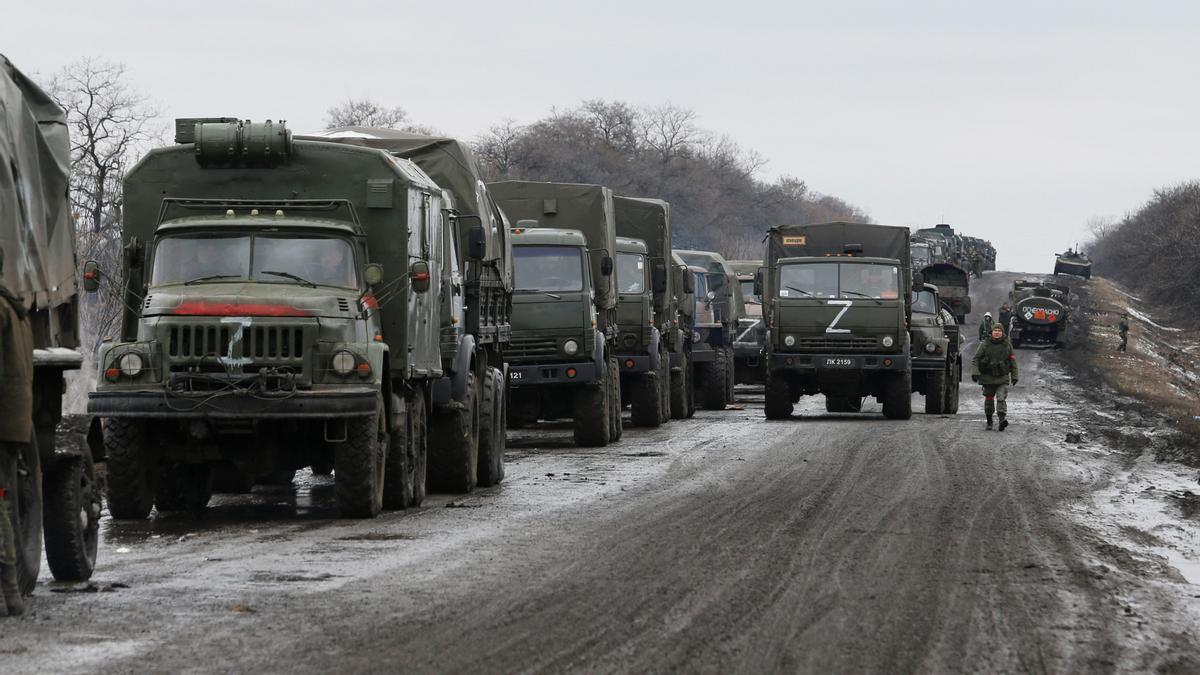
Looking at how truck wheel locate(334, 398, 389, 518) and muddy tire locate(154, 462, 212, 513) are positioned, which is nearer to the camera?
truck wheel locate(334, 398, 389, 518)

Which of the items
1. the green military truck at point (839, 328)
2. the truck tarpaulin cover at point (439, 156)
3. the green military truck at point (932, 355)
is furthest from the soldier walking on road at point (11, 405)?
the green military truck at point (932, 355)

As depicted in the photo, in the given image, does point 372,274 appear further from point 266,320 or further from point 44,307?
point 44,307

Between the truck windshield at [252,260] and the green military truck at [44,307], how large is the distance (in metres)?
3.05

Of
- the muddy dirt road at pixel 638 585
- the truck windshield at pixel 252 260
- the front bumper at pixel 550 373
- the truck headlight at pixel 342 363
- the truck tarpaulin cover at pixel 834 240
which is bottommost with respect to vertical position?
the muddy dirt road at pixel 638 585

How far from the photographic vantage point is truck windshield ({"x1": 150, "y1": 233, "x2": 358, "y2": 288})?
13617 millimetres

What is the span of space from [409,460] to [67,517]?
5.30 m

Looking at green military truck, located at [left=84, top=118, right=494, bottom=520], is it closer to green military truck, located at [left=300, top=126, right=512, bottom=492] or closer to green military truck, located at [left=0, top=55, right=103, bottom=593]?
green military truck, located at [left=300, top=126, right=512, bottom=492]

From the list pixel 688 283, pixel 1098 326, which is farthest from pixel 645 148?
pixel 688 283

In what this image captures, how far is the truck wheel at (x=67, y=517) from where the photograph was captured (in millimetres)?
9734

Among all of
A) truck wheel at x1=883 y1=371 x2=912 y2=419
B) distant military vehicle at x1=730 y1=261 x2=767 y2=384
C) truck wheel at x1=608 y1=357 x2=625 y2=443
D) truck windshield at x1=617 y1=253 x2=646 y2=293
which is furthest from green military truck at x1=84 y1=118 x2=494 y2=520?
distant military vehicle at x1=730 y1=261 x2=767 y2=384

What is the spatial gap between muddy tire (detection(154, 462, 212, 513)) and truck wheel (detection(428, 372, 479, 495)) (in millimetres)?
2553

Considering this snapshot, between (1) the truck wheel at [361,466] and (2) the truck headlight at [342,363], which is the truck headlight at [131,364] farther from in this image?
(1) the truck wheel at [361,466]

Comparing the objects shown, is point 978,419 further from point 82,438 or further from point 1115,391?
point 82,438

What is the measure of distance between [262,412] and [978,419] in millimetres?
19288
